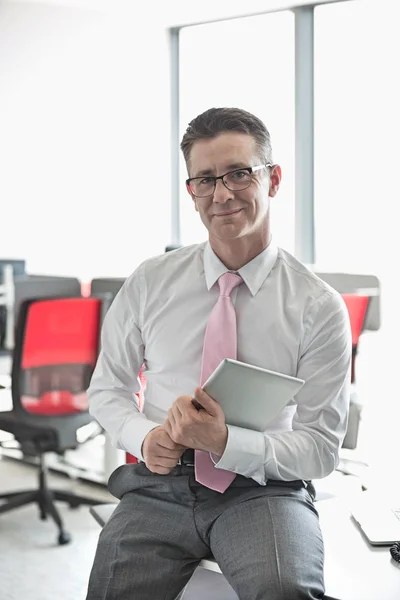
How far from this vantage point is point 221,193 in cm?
176

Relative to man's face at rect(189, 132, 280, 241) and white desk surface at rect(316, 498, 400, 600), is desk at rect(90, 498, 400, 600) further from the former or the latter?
man's face at rect(189, 132, 280, 241)

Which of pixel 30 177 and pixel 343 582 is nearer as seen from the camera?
pixel 343 582

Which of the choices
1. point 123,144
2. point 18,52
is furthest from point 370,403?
point 18,52

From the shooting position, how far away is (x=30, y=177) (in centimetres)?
599

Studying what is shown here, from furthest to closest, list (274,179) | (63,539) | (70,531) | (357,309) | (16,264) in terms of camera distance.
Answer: (16,264)
(357,309)
(70,531)
(63,539)
(274,179)

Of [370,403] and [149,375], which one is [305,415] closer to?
[149,375]

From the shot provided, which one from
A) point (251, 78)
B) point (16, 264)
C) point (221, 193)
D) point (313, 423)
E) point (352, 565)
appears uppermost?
point (251, 78)

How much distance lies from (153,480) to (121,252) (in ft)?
15.6

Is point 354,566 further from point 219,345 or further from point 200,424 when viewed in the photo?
point 219,345

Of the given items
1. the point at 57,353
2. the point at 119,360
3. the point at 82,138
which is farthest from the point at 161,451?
the point at 82,138

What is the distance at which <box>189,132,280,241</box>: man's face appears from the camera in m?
1.77

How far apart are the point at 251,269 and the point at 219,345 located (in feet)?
0.69

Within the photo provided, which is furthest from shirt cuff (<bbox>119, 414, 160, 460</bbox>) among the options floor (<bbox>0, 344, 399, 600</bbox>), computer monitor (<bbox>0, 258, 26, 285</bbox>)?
computer monitor (<bbox>0, 258, 26, 285</bbox>)

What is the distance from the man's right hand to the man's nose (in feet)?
1.75
